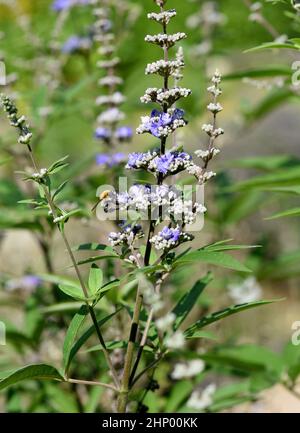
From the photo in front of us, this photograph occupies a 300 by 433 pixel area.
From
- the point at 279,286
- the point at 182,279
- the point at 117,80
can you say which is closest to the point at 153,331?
the point at 117,80

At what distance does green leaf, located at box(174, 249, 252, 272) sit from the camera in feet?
6.07

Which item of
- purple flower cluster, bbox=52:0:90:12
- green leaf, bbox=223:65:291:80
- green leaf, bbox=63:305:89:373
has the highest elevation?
purple flower cluster, bbox=52:0:90:12

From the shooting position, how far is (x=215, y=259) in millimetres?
1862

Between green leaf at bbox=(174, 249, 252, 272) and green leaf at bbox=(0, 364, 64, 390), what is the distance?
0.47m

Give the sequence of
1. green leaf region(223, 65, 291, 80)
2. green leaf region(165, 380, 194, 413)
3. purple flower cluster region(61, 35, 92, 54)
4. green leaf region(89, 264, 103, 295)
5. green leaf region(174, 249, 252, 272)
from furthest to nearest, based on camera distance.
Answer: purple flower cluster region(61, 35, 92, 54) < green leaf region(165, 380, 194, 413) < green leaf region(223, 65, 291, 80) < green leaf region(89, 264, 103, 295) < green leaf region(174, 249, 252, 272)

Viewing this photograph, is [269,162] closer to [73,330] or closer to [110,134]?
[110,134]

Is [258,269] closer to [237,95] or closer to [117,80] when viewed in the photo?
[117,80]

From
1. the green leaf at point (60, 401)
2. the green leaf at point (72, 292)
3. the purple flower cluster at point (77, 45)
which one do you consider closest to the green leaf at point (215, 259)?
the green leaf at point (72, 292)

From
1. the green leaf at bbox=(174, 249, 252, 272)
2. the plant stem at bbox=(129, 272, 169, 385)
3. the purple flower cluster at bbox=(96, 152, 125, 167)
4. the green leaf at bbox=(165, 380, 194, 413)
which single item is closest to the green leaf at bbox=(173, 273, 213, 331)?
the plant stem at bbox=(129, 272, 169, 385)

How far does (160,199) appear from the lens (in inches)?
74.3

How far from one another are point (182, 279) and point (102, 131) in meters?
1.05

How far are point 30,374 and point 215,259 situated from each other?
0.59 metres

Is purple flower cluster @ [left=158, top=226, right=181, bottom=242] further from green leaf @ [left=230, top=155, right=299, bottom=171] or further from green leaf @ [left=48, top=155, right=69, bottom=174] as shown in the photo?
green leaf @ [left=230, top=155, right=299, bottom=171]

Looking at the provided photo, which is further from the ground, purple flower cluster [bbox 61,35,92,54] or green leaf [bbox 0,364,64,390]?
purple flower cluster [bbox 61,35,92,54]
